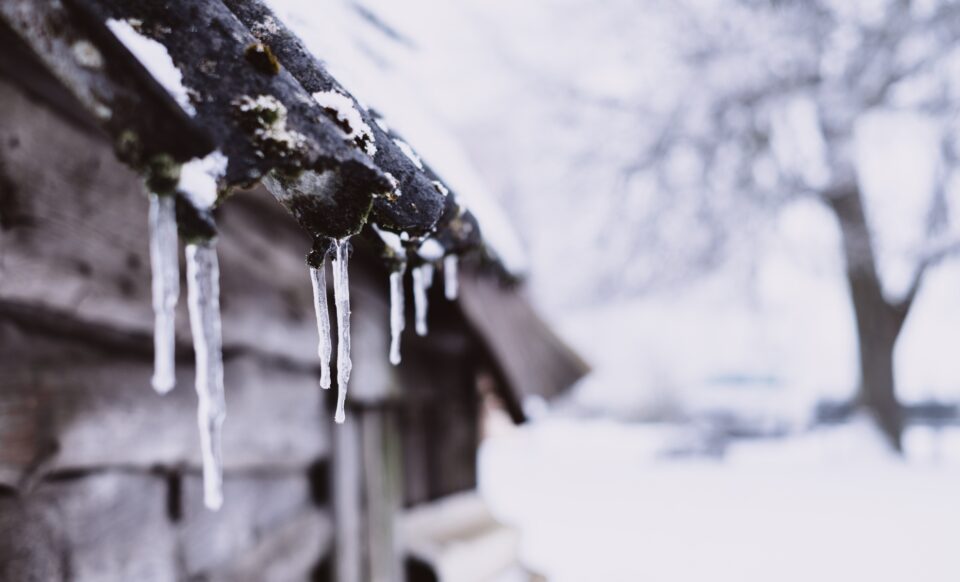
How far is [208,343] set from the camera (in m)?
1.05

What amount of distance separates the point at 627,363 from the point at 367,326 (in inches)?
747

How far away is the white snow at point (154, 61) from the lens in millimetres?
766

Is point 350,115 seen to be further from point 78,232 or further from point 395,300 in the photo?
point 78,232

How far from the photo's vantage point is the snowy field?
17.8 ft

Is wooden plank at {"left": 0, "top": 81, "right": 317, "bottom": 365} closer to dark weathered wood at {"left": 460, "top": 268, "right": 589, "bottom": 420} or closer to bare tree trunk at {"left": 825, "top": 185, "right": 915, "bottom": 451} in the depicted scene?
dark weathered wood at {"left": 460, "top": 268, "right": 589, "bottom": 420}

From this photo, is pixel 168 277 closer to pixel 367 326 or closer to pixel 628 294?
pixel 367 326

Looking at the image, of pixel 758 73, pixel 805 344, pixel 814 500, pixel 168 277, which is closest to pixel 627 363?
pixel 805 344

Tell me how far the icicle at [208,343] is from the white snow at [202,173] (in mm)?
129

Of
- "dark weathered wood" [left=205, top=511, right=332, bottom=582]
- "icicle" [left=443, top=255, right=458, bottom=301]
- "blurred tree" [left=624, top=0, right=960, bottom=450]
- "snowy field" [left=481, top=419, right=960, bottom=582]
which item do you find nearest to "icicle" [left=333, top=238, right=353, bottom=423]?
"icicle" [left=443, top=255, right=458, bottom=301]

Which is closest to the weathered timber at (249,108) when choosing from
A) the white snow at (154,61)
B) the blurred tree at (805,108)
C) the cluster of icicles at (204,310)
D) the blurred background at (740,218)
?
the white snow at (154,61)

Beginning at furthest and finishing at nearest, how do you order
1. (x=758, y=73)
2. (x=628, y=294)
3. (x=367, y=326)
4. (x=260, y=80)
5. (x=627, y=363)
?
(x=627, y=363) → (x=628, y=294) → (x=758, y=73) → (x=367, y=326) → (x=260, y=80)

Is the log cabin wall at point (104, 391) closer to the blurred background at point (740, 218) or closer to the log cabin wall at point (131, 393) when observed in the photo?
the log cabin wall at point (131, 393)

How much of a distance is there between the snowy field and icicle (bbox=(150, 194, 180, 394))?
3.92 meters

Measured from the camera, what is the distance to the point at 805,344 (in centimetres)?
2205
